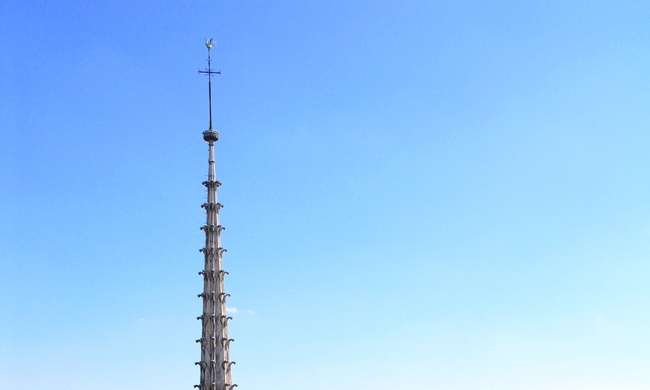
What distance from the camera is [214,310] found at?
103 metres

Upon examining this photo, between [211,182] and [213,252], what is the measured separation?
33.0ft

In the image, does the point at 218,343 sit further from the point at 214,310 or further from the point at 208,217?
the point at 208,217

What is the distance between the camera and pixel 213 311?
337ft

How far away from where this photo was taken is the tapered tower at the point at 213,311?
100 m

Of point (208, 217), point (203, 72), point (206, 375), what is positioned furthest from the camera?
point (203, 72)

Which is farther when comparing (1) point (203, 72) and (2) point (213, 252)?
(1) point (203, 72)

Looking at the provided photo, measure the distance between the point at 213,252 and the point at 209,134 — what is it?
689 inches

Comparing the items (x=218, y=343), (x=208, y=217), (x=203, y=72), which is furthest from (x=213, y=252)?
(x=203, y=72)

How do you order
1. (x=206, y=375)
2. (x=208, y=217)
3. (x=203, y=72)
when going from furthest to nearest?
(x=203, y=72), (x=208, y=217), (x=206, y=375)

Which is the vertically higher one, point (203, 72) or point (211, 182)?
point (203, 72)

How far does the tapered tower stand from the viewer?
100188 mm

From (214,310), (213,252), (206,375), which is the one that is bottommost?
(206,375)

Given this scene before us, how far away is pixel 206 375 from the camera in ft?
328

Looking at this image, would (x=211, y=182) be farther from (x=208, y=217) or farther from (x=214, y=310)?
(x=214, y=310)
